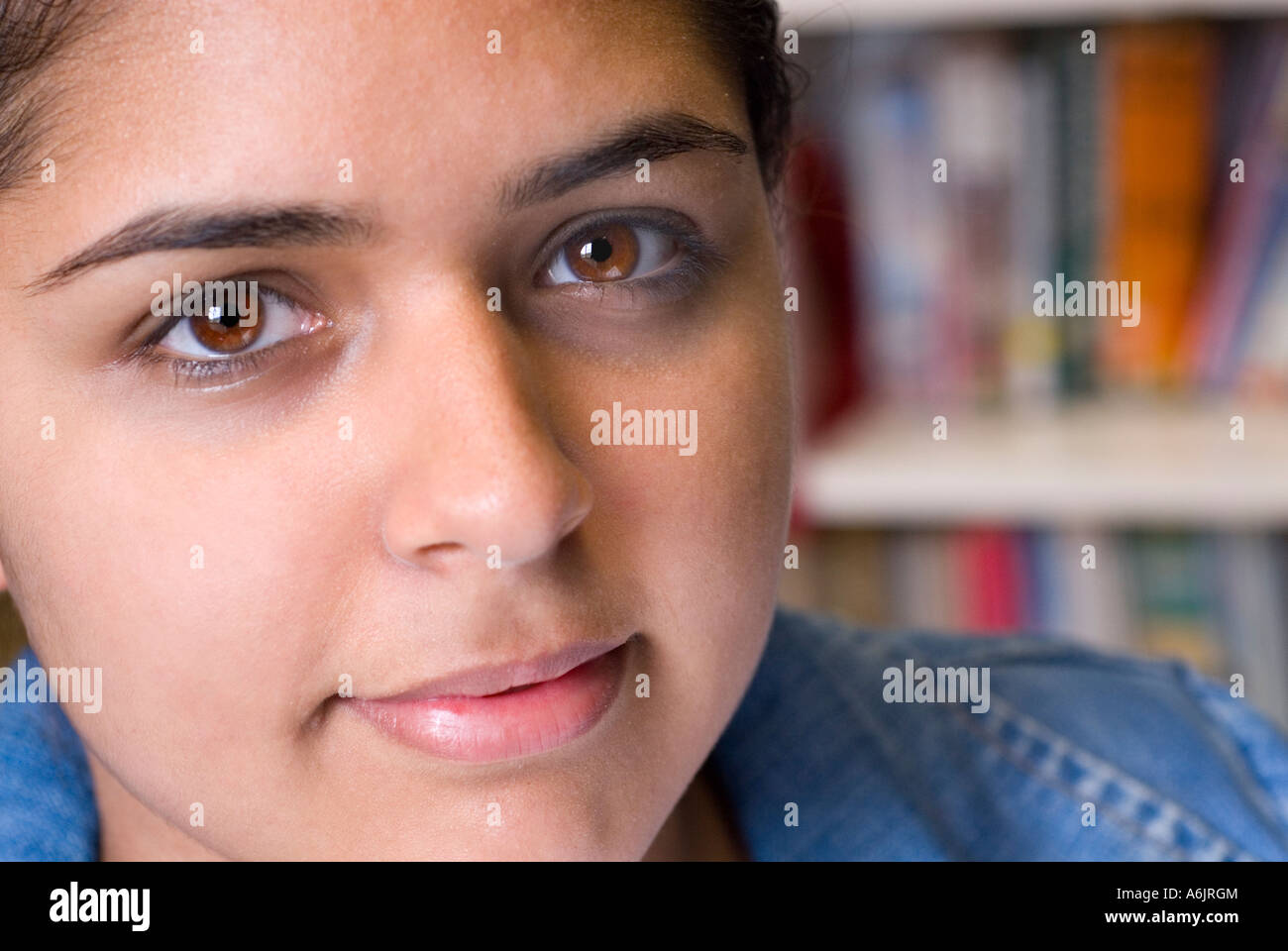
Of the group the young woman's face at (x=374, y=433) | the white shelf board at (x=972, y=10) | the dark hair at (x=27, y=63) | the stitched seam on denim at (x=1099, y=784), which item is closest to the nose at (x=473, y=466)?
the young woman's face at (x=374, y=433)

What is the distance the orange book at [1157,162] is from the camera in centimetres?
121

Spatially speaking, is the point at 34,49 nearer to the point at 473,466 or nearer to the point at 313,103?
the point at 313,103

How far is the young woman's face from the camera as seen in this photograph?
50cm

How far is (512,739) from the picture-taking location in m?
0.54

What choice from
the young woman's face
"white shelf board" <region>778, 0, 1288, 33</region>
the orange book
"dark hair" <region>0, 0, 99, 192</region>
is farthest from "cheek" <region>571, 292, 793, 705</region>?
the orange book

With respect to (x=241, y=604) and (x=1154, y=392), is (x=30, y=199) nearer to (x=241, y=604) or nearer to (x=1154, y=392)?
(x=241, y=604)

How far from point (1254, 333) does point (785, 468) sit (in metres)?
0.81

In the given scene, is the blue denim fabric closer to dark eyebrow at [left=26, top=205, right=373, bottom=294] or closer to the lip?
the lip

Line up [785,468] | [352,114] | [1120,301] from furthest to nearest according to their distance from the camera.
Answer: [1120,301]
[785,468]
[352,114]

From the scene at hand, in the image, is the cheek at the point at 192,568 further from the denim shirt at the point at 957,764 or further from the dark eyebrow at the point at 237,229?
the denim shirt at the point at 957,764

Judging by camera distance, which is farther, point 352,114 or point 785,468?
point 785,468

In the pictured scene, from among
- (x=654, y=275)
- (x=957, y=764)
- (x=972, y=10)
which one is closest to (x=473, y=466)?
(x=654, y=275)
